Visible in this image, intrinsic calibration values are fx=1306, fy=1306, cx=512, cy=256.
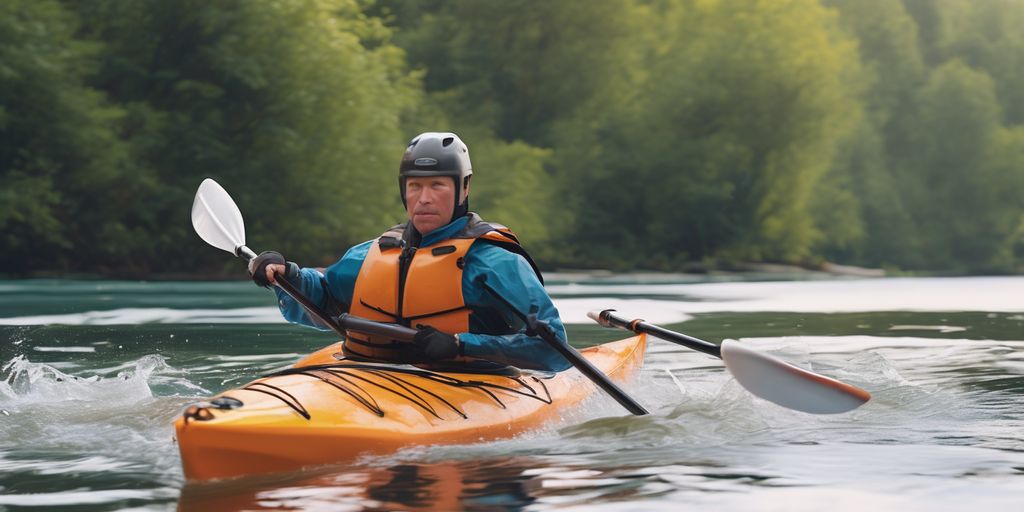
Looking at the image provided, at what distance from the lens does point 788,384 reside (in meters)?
4.94

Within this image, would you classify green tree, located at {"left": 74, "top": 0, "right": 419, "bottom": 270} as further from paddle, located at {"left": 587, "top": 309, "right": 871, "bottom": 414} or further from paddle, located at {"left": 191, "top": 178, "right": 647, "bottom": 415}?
paddle, located at {"left": 587, "top": 309, "right": 871, "bottom": 414}

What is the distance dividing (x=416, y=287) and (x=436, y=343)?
0.30 metres

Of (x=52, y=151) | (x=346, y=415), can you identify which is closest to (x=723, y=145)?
(x=52, y=151)

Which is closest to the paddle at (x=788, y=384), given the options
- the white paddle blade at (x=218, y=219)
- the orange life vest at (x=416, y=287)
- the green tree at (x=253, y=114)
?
the orange life vest at (x=416, y=287)

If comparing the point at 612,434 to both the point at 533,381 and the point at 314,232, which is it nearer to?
the point at 533,381

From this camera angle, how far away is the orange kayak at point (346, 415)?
3.89m

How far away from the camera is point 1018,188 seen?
35.1 m

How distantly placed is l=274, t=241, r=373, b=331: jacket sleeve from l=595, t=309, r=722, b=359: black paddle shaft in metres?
1.26

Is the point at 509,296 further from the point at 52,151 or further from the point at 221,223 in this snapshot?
the point at 52,151

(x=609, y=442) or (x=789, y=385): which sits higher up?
(x=789, y=385)

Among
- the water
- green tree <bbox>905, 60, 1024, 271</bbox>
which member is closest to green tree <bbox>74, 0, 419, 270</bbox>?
the water

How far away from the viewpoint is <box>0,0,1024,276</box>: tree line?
67.3ft

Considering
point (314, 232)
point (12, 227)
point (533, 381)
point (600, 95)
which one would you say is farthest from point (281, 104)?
point (533, 381)

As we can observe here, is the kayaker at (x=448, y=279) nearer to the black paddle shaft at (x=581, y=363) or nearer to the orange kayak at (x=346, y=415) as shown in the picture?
the black paddle shaft at (x=581, y=363)
